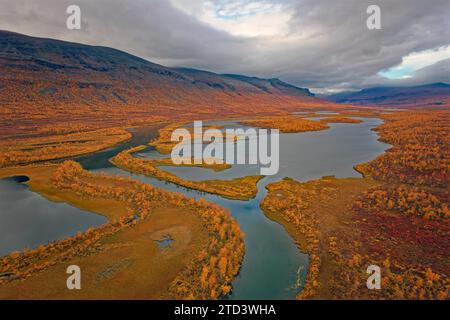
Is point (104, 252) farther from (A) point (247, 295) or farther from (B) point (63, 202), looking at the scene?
(B) point (63, 202)

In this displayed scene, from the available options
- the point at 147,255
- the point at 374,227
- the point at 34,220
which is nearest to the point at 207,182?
the point at 147,255

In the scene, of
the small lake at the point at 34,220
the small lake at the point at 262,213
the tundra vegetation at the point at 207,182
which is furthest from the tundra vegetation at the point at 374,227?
the small lake at the point at 34,220

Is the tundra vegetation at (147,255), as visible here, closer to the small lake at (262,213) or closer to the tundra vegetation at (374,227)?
the small lake at (262,213)

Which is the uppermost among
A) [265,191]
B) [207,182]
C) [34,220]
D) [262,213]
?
[207,182]

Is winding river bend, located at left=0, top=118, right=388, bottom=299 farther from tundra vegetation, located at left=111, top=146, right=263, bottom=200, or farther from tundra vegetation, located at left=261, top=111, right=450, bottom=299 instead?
tundra vegetation, located at left=261, top=111, right=450, bottom=299

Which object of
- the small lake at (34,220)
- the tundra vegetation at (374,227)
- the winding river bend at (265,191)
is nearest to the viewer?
the tundra vegetation at (374,227)

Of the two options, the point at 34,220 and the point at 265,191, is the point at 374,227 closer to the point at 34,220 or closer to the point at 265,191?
the point at 265,191

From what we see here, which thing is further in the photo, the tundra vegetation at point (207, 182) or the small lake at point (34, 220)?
the tundra vegetation at point (207, 182)

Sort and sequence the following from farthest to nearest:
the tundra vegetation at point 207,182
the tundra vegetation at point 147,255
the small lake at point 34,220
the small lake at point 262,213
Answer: the tundra vegetation at point 207,182 < the small lake at point 34,220 < the small lake at point 262,213 < the tundra vegetation at point 147,255
